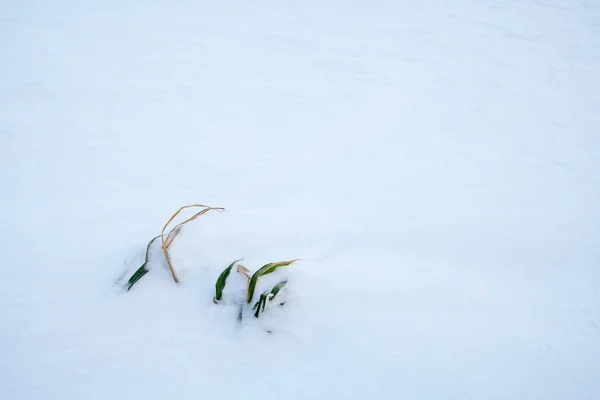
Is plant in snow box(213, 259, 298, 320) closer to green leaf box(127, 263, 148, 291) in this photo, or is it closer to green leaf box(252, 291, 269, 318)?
green leaf box(252, 291, 269, 318)

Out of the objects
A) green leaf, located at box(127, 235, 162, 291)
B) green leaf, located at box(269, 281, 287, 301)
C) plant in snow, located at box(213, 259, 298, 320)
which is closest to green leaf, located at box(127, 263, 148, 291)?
green leaf, located at box(127, 235, 162, 291)

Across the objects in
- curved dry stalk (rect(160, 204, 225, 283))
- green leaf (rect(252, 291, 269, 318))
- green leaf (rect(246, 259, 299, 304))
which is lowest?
green leaf (rect(252, 291, 269, 318))

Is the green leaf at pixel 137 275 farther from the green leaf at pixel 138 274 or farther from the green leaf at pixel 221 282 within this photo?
the green leaf at pixel 221 282

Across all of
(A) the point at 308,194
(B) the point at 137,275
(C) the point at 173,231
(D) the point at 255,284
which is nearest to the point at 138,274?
(B) the point at 137,275

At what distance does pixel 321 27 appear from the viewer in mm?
1628

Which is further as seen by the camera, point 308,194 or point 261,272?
point 308,194

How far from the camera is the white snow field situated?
809mm

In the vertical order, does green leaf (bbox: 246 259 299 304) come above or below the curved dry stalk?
below

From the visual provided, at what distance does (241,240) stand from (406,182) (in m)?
0.45

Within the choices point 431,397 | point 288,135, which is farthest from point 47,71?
point 431,397

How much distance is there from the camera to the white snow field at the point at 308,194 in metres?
0.81

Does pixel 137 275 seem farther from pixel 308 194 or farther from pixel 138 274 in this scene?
pixel 308 194

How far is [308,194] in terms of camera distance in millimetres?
1110

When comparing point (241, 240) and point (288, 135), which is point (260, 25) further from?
point (241, 240)
